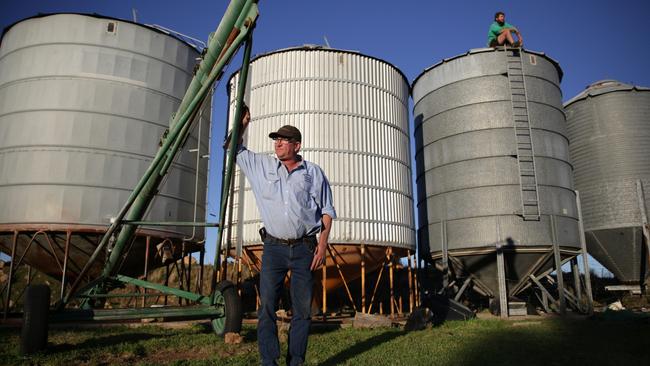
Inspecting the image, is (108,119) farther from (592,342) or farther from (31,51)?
(592,342)

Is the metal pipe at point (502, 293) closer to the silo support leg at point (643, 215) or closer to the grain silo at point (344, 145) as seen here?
the grain silo at point (344, 145)

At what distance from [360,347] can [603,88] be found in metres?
16.1

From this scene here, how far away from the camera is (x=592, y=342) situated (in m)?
6.11

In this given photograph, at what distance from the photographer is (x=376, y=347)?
5.73 m

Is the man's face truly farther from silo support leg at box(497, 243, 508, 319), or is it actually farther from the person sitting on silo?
the person sitting on silo

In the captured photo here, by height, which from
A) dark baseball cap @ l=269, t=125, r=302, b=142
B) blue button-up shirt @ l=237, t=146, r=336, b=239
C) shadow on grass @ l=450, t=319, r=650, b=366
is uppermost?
dark baseball cap @ l=269, t=125, r=302, b=142

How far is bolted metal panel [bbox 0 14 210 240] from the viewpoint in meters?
11.3

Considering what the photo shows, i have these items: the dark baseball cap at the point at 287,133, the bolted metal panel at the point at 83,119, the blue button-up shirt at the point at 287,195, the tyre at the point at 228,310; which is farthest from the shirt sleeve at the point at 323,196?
the bolted metal panel at the point at 83,119

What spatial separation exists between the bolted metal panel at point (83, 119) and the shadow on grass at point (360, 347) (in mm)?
7324

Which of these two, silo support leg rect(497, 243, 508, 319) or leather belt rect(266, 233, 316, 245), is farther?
silo support leg rect(497, 243, 508, 319)

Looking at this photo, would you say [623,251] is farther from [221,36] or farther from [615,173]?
[221,36]

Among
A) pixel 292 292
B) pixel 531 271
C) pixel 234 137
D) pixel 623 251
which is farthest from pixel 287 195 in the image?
pixel 623 251

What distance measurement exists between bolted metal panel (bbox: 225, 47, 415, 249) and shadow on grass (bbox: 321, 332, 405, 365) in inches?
179

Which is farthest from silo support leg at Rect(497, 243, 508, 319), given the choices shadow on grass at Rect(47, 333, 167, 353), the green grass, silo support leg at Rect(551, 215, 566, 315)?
shadow on grass at Rect(47, 333, 167, 353)
